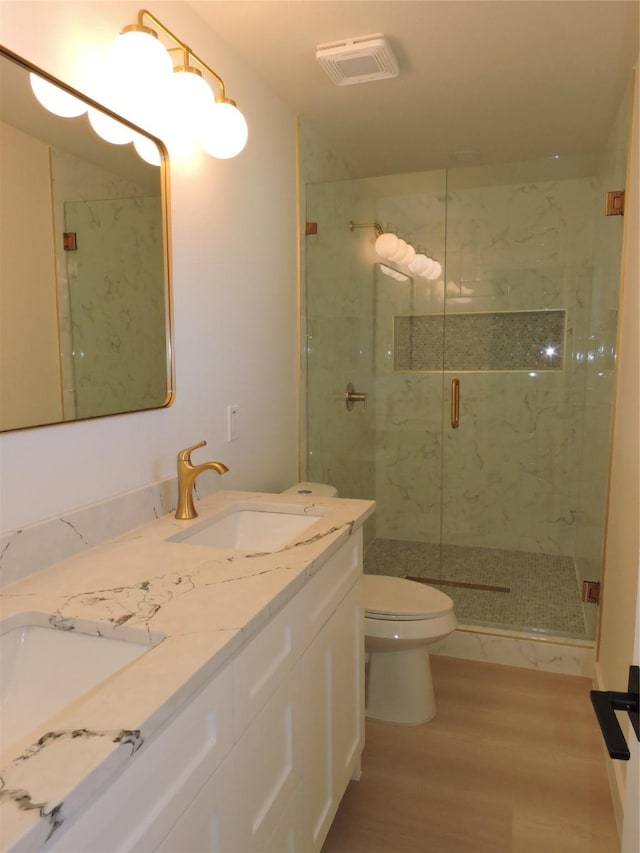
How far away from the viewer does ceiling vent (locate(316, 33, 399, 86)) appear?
1.89 m

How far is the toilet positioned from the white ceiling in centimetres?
188

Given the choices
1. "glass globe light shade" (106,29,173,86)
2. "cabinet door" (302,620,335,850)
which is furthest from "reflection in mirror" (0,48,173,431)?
"cabinet door" (302,620,335,850)

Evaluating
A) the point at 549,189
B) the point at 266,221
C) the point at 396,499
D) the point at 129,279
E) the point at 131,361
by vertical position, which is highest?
the point at 549,189

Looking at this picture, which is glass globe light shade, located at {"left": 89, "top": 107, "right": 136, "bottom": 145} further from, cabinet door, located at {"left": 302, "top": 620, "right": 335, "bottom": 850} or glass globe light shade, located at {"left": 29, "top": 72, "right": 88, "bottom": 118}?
cabinet door, located at {"left": 302, "top": 620, "right": 335, "bottom": 850}

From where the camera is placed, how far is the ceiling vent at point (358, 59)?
189cm

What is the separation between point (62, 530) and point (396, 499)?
8.72 feet

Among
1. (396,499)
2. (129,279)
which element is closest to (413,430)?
(396,499)

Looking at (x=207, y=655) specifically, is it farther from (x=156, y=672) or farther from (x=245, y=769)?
(x=245, y=769)

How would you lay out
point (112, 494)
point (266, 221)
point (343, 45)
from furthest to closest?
point (266, 221) → point (343, 45) → point (112, 494)

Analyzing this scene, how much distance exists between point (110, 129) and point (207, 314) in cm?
60

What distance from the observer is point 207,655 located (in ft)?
2.72

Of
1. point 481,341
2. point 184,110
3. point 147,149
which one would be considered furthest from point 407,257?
point 147,149

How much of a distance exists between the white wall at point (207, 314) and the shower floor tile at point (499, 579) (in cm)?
112

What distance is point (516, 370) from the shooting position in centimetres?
349
